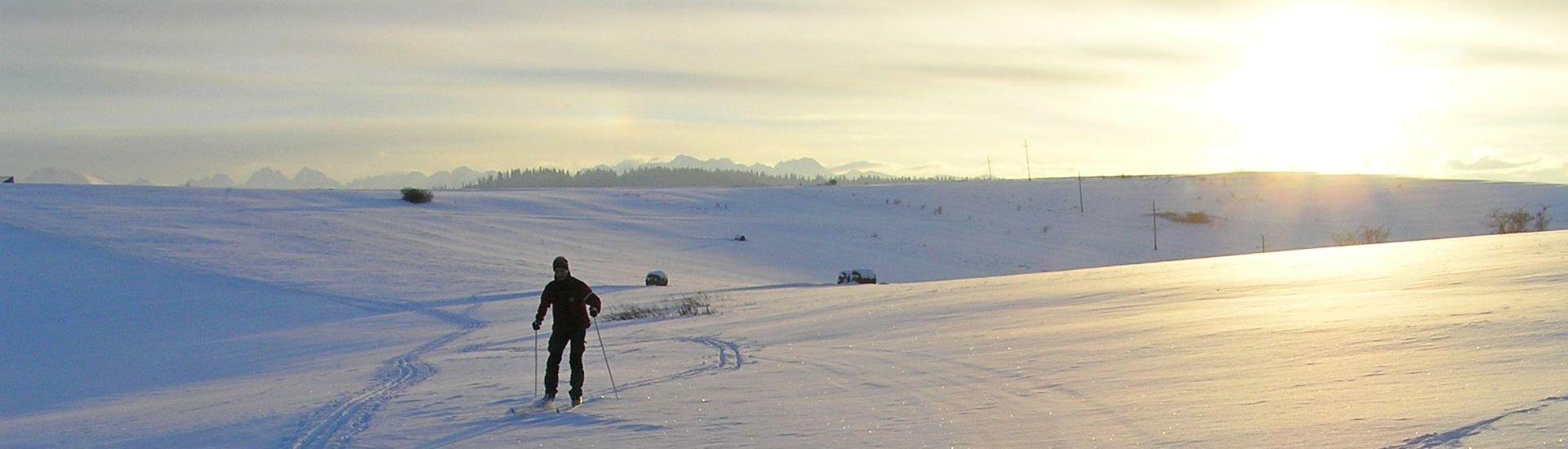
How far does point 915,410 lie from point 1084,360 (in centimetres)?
253

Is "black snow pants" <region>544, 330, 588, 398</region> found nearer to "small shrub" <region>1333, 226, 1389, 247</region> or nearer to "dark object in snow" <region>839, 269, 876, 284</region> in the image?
"dark object in snow" <region>839, 269, 876, 284</region>

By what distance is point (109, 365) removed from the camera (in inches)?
778

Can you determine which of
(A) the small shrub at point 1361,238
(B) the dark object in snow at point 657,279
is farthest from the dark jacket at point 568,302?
(A) the small shrub at point 1361,238

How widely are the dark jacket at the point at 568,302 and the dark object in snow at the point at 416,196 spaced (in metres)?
41.6

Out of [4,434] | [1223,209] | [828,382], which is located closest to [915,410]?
[828,382]

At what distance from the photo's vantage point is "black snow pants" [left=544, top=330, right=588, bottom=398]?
1190cm

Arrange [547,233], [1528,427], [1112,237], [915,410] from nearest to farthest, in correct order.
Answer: [1528,427] → [915,410] → [547,233] → [1112,237]

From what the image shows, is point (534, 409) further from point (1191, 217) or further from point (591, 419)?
point (1191, 217)

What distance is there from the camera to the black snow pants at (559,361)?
1190 centimetres

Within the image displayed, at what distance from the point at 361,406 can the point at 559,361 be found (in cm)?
230

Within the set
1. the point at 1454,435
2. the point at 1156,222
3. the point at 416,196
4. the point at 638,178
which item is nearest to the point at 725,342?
the point at 1454,435

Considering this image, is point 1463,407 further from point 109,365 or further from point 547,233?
point 547,233

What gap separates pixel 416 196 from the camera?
52125 mm

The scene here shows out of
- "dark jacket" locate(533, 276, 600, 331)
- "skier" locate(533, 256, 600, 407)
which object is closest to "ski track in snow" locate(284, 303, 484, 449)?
"skier" locate(533, 256, 600, 407)
